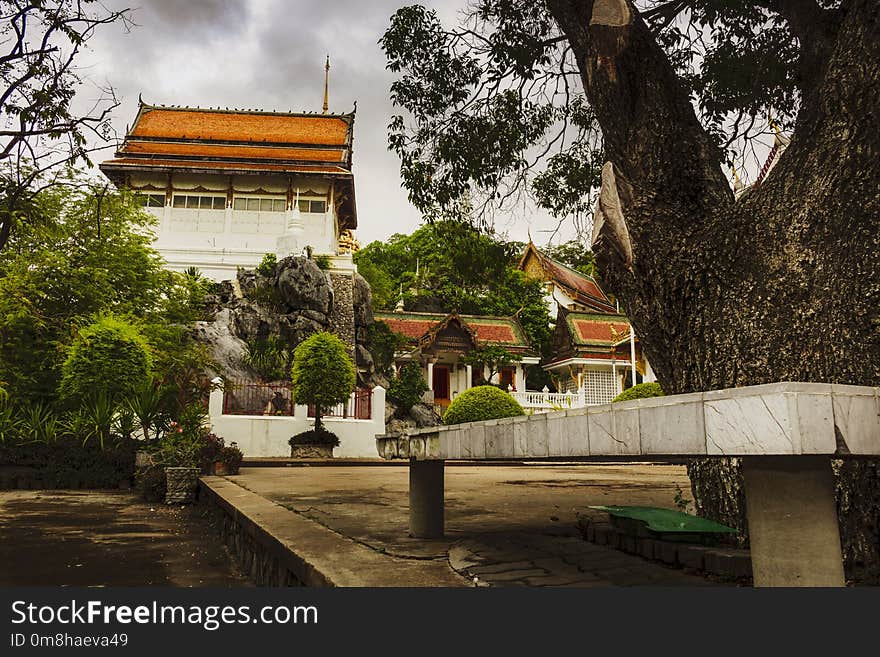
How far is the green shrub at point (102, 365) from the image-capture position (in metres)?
10.1

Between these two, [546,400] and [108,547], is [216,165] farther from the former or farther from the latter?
[108,547]

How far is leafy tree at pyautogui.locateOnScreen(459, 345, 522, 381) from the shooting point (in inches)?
1091

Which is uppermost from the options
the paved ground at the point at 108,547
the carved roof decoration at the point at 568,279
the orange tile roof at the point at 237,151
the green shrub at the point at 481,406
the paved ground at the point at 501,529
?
the orange tile roof at the point at 237,151

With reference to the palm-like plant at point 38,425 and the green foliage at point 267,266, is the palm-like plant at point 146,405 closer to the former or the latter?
the palm-like plant at point 38,425

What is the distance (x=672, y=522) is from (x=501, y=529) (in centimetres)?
125

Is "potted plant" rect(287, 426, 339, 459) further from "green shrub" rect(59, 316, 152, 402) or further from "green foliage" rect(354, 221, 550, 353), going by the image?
"green foliage" rect(354, 221, 550, 353)

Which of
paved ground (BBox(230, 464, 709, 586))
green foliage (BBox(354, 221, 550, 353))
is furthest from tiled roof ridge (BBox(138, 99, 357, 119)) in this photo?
paved ground (BBox(230, 464, 709, 586))

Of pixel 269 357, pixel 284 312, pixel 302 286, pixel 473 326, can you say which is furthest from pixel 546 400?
pixel 269 357

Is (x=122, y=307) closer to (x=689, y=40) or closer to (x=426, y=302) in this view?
(x=689, y=40)

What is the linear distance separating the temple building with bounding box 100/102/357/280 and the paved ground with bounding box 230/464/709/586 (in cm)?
2189

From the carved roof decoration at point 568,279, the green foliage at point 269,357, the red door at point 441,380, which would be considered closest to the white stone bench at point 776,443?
the green foliage at point 269,357

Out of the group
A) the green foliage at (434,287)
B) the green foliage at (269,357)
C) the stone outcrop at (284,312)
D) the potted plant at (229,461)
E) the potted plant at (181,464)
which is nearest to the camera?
the potted plant at (181,464)

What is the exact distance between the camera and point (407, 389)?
24.8 meters

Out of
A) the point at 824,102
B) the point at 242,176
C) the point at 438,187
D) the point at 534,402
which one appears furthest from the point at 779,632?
the point at 242,176
